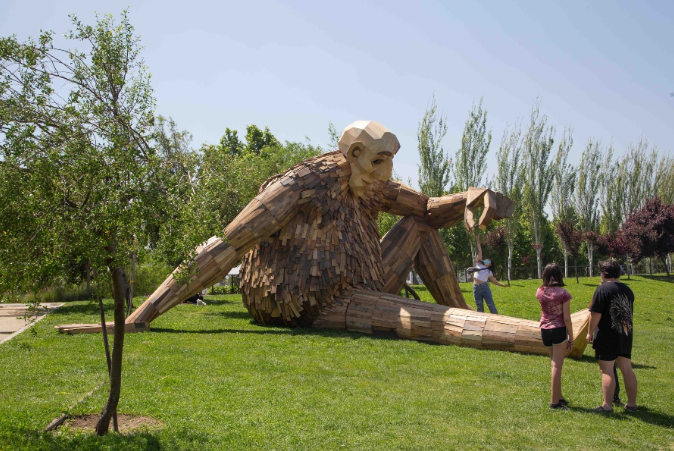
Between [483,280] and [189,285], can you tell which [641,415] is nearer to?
[483,280]

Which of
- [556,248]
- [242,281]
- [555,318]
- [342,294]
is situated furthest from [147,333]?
[556,248]

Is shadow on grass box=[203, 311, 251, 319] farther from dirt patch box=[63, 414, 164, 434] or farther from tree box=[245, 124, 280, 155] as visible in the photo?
tree box=[245, 124, 280, 155]

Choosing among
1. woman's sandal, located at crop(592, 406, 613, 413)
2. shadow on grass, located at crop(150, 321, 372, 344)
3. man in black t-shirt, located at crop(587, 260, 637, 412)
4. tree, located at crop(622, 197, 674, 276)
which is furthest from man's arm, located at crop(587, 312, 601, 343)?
tree, located at crop(622, 197, 674, 276)

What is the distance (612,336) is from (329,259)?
14.0ft

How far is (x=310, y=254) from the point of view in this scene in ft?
28.0

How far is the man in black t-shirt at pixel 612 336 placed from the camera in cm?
512

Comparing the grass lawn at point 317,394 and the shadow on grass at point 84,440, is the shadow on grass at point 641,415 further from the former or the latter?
the shadow on grass at point 84,440

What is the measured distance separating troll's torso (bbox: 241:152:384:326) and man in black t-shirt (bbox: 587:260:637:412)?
13.3 feet

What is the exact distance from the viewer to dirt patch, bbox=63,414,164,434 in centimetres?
449

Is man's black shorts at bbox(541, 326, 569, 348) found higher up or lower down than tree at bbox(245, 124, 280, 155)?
lower down

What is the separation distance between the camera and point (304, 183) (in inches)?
338

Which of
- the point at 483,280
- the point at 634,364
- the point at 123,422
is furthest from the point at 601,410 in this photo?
the point at 483,280

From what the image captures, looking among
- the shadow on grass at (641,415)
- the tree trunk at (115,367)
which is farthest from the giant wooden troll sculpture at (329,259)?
the tree trunk at (115,367)

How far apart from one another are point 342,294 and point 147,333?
9.16ft
